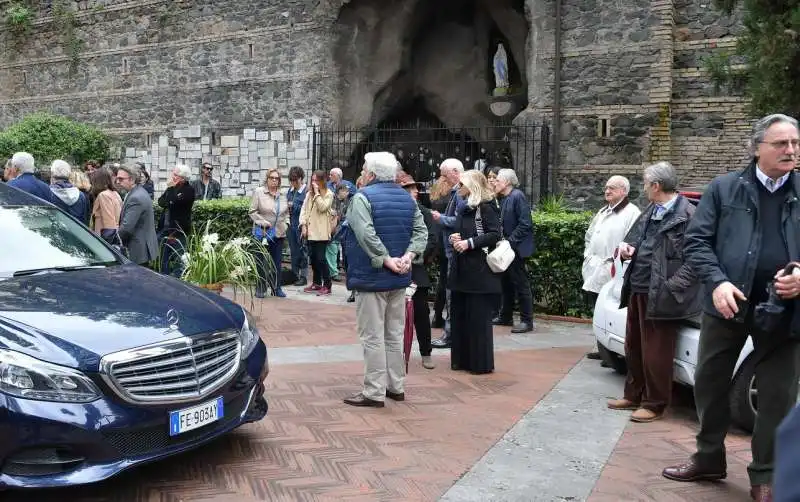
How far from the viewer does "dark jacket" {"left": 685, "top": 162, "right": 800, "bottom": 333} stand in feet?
12.4

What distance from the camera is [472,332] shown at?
659cm

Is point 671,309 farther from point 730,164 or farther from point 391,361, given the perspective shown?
point 730,164

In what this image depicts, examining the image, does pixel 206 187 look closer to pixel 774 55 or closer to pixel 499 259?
pixel 499 259

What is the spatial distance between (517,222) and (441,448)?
160 inches

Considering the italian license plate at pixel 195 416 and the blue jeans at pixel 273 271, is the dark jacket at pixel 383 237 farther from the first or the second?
the blue jeans at pixel 273 271

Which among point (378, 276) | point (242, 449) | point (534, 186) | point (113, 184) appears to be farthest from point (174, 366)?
point (534, 186)

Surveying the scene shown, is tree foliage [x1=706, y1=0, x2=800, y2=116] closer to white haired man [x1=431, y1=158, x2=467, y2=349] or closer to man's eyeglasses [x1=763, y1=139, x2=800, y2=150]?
white haired man [x1=431, y1=158, x2=467, y2=349]

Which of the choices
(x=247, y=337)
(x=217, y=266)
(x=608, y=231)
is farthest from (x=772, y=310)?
Result: (x=217, y=266)

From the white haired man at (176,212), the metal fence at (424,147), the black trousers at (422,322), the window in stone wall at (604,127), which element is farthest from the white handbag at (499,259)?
the metal fence at (424,147)

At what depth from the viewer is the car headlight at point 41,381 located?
3436 millimetres

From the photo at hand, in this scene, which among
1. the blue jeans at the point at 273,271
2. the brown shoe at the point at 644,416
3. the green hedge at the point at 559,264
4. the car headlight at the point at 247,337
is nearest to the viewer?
the car headlight at the point at 247,337

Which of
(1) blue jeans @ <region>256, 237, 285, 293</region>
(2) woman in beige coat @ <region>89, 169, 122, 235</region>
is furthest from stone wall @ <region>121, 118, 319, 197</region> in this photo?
Answer: (2) woman in beige coat @ <region>89, 169, 122, 235</region>

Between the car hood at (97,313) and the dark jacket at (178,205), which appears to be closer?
the car hood at (97,313)

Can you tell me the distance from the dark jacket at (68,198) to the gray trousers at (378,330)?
15.1 feet
